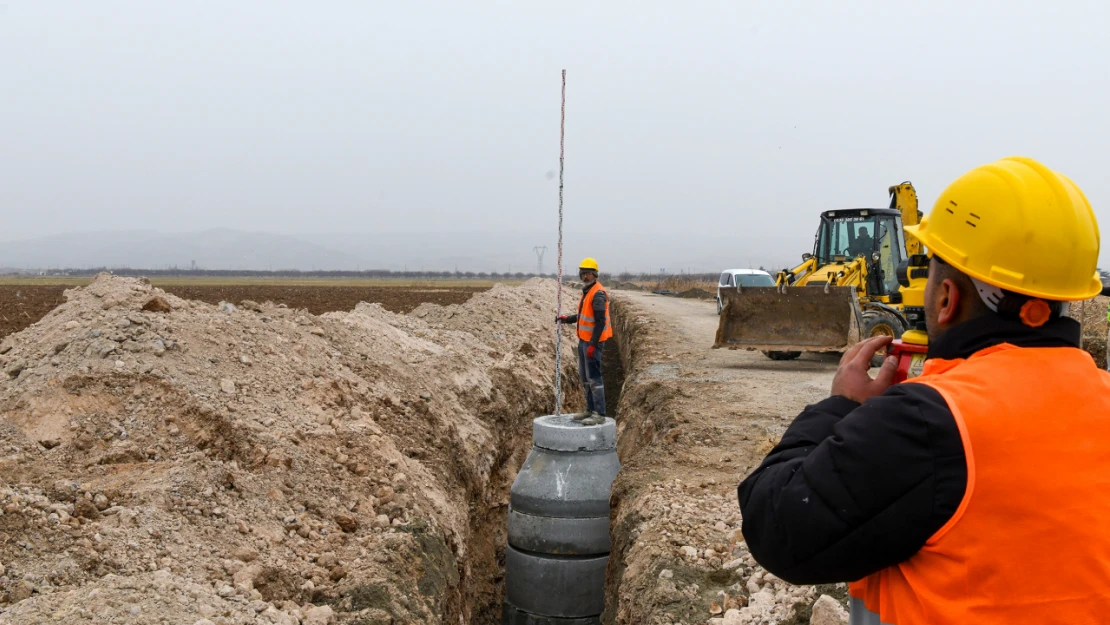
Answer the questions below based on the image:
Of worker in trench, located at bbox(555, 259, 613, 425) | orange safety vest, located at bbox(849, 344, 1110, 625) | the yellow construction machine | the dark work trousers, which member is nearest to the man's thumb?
orange safety vest, located at bbox(849, 344, 1110, 625)

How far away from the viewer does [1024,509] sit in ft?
4.49

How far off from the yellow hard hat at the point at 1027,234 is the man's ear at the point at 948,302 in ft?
0.15

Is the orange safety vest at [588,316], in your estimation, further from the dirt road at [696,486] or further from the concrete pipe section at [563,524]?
the concrete pipe section at [563,524]

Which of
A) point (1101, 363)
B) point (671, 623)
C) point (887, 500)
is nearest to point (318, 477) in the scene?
point (671, 623)

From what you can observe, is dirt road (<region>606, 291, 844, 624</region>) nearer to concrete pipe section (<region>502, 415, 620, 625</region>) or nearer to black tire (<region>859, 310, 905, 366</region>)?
concrete pipe section (<region>502, 415, 620, 625</region>)

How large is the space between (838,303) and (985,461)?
11367 mm

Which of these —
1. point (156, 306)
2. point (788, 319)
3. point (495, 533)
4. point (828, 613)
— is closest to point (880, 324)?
point (788, 319)

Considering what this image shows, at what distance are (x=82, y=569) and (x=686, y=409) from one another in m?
6.02

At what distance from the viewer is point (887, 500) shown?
4.58ft

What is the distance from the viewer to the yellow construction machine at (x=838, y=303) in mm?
12117

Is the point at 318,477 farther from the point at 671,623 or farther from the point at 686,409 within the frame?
the point at 686,409

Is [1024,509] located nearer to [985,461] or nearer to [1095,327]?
[985,461]

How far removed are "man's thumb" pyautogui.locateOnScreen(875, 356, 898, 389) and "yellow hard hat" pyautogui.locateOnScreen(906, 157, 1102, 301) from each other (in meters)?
0.24

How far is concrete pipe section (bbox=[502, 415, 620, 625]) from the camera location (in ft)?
21.4
